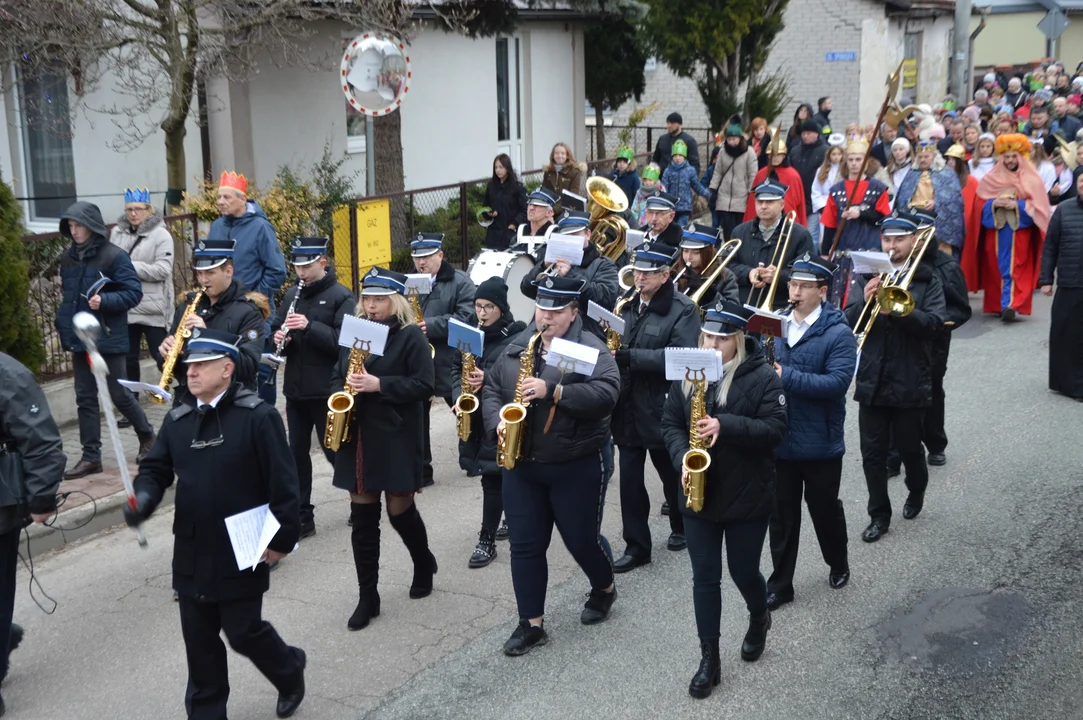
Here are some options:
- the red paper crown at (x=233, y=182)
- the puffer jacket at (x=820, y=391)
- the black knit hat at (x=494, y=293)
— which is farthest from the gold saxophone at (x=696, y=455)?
the red paper crown at (x=233, y=182)

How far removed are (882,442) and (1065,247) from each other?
4184 millimetres

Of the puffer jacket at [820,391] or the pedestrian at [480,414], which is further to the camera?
the pedestrian at [480,414]

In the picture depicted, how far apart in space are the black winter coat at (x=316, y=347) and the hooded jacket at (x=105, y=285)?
1776 mm

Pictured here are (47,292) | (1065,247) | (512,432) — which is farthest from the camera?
(1065,247)

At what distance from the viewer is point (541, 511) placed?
20.4ft

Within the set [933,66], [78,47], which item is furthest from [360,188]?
[933,66]

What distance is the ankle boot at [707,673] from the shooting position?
5750mm

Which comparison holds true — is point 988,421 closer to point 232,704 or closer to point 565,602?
point 565,602

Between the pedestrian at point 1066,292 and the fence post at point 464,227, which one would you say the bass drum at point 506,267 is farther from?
the fence post at point 464,227

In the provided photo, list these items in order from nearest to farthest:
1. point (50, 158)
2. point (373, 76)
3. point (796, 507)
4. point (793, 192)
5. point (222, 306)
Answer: point (796, 507)
point (222, 306)
point (373, 76)
point (793, 192)
point (50, 158)

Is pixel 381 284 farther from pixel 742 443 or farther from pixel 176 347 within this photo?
pixel 742 443

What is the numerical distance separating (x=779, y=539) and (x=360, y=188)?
1274 centimetres

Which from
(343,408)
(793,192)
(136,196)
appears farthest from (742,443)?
(793,192)

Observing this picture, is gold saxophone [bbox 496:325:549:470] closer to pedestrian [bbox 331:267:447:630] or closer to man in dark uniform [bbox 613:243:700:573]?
pedestrian [bbox 331:267:447:630]
